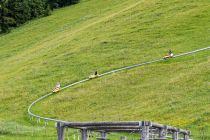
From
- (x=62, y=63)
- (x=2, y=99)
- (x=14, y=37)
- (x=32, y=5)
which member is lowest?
(x=2, y=99)

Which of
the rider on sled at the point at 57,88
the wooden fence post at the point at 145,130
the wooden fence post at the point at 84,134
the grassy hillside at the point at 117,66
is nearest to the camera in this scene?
the wooden fence post at the point at 145,130

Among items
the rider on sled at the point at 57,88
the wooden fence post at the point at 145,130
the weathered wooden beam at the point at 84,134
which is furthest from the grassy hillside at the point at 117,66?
the wooden fence post at the point at 145,130

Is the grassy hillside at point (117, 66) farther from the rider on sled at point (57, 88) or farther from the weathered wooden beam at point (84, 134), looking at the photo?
the weathered wooden beam at point (84, 134)

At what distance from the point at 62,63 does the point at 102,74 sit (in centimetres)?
1069

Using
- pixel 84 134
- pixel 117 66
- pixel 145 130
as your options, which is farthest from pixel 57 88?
pixel 145 130

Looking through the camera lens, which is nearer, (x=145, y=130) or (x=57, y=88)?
(x=145, y=130)

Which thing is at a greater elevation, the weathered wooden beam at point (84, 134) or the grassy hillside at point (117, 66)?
the grassy hillside at point (117, 66)

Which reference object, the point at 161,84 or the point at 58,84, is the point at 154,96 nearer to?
the point at 161,84

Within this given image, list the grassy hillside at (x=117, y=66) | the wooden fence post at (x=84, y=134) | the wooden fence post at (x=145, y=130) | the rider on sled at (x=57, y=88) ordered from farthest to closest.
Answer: the rider on sled at (x=57, y=88)
the grassy hillside at (x=117, y=66)
the wooden fence post at (x=84, y=134)
the wooden fence post at (x=145, y=130)

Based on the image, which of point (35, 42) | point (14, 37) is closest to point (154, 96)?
point (35, 42)

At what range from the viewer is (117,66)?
66688 millimetres

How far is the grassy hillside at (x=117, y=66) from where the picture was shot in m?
47.1

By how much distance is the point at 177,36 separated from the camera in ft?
250

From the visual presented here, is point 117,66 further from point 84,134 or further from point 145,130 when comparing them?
point 145,130
